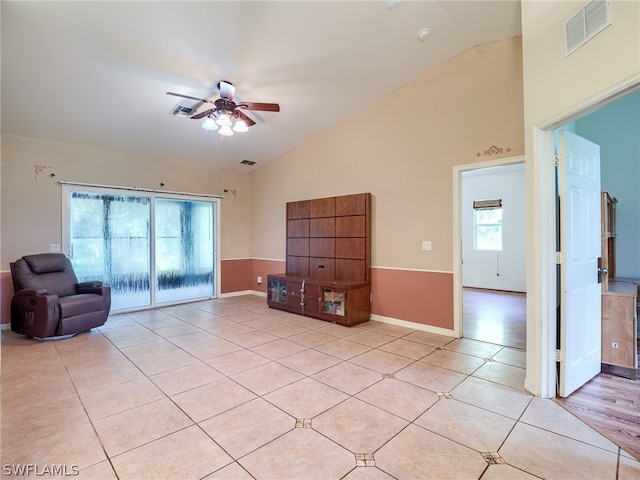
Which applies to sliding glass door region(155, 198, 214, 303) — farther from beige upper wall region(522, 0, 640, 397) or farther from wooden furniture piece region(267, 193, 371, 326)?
beige upper wall region(522, 0, 640, 397)

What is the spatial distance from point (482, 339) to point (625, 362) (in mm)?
1310

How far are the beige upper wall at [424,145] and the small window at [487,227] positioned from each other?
4269 millimetres

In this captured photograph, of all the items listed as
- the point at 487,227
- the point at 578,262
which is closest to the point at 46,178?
the point at 578,262

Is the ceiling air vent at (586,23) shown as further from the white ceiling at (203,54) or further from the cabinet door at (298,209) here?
the cabinet door at (298,209)

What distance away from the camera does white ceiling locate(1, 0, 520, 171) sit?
2.79 m

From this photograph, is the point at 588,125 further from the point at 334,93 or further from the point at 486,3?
the point at 334,93

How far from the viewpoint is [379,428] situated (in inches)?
83.2

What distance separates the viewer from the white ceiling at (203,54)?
2789mm

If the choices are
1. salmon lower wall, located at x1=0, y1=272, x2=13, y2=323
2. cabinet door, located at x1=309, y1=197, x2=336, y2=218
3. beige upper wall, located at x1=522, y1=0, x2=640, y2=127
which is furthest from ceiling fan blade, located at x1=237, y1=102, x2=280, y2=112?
salmon lower wall, located at x1=0, y1=272, x2=13, y2=323

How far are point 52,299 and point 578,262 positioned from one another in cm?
566

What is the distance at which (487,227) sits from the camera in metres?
7.82

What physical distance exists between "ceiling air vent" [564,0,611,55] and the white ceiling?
4.19ft

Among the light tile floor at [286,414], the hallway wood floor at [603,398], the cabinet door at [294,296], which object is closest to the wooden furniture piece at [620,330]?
the hallway wood floor at [603,398]

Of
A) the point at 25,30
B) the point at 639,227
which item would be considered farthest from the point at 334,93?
the point at 639,227
